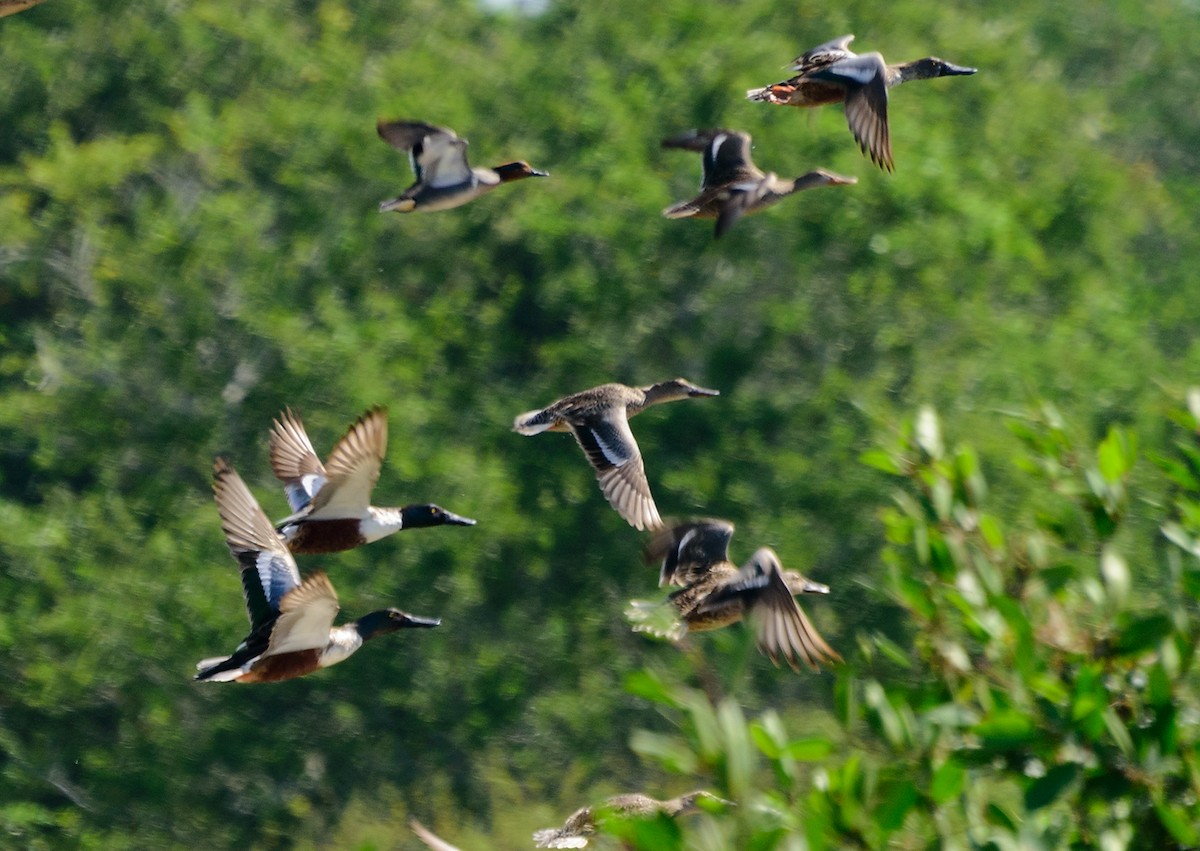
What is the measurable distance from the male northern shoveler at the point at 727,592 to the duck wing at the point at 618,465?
266 mm

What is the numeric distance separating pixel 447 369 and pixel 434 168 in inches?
373

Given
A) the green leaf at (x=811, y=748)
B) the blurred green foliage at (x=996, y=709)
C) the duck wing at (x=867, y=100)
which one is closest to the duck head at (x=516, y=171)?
the duck wing at (x=867, y=100)

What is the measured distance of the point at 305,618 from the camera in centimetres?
808

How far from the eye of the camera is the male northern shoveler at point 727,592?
272 inches

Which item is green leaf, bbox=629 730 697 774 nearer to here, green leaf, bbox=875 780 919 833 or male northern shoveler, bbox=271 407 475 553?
green leaf, bbox=875 780 919 833

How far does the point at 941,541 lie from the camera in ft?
15.6

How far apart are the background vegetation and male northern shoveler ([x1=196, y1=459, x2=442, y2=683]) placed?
7.61m

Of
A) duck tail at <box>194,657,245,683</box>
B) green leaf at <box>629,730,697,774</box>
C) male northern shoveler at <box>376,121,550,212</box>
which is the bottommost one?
duck tail at <box>194,657,245,683</box>

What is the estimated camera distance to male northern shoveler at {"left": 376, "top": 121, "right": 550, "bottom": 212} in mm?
10461

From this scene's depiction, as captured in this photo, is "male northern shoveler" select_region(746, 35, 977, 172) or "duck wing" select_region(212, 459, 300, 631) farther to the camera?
"duck wing" select_region(212, 459, 300, 631)

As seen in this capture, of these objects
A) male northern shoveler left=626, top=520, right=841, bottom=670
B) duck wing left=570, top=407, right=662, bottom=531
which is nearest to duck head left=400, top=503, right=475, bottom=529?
duck wing left=570, top=407, right=662, bottom=531

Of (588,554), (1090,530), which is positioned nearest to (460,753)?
(588,554)

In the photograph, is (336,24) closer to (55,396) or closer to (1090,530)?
(55,396)

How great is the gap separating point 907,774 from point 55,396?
15851 mm
